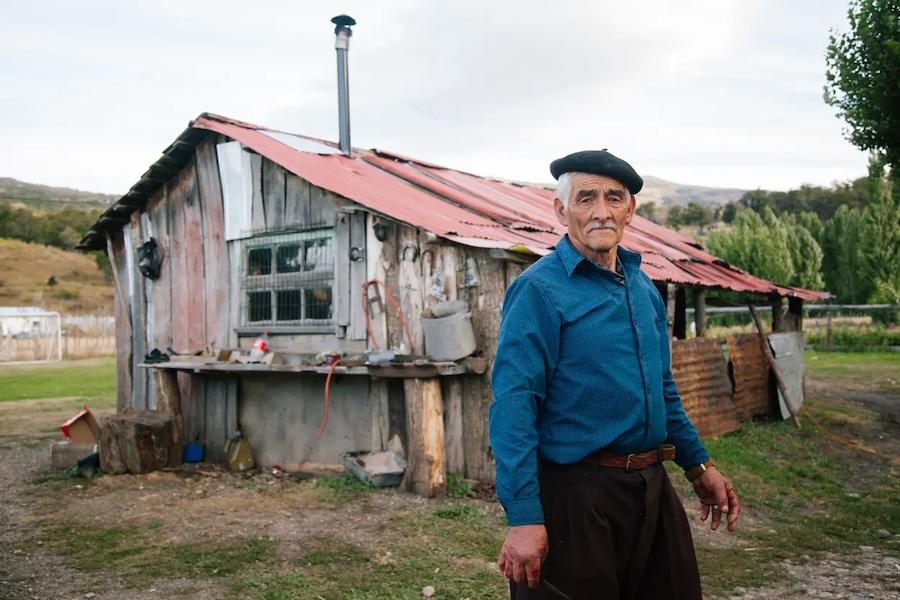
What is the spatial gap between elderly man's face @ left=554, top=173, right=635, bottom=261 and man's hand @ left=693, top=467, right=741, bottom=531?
939 millimetres

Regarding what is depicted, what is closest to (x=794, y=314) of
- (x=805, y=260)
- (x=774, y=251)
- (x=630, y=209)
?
(x=630, y=209)

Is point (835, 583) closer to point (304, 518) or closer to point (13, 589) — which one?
point (304, 518)

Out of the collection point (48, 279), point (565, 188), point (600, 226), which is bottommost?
point (600, 226)

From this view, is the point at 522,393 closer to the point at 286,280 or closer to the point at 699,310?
the point at 286,280

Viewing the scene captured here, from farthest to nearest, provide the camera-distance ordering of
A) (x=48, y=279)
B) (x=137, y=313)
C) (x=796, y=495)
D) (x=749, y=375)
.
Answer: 1. (x=48, y=279)
2. (x=749, y=375)
3. (x=137, y=313)
4. (x=796, y=495)

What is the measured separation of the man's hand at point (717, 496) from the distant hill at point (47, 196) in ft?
326

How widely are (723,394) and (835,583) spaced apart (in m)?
5.90

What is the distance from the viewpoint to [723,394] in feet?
36.3

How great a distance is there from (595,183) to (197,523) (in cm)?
539

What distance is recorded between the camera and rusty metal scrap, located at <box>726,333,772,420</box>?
11828 mm

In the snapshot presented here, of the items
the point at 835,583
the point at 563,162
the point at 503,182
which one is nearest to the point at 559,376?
the point at 563,162

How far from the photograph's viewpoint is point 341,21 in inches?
413

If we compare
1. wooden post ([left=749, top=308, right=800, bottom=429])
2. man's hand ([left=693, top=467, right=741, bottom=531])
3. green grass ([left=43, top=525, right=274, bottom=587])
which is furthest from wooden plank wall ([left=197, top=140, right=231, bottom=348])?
man's hand ([left=693, top=467, right=741, bottom=531])

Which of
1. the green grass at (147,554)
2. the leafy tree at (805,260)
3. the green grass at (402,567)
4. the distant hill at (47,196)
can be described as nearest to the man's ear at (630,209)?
the green grass at (402,567)
